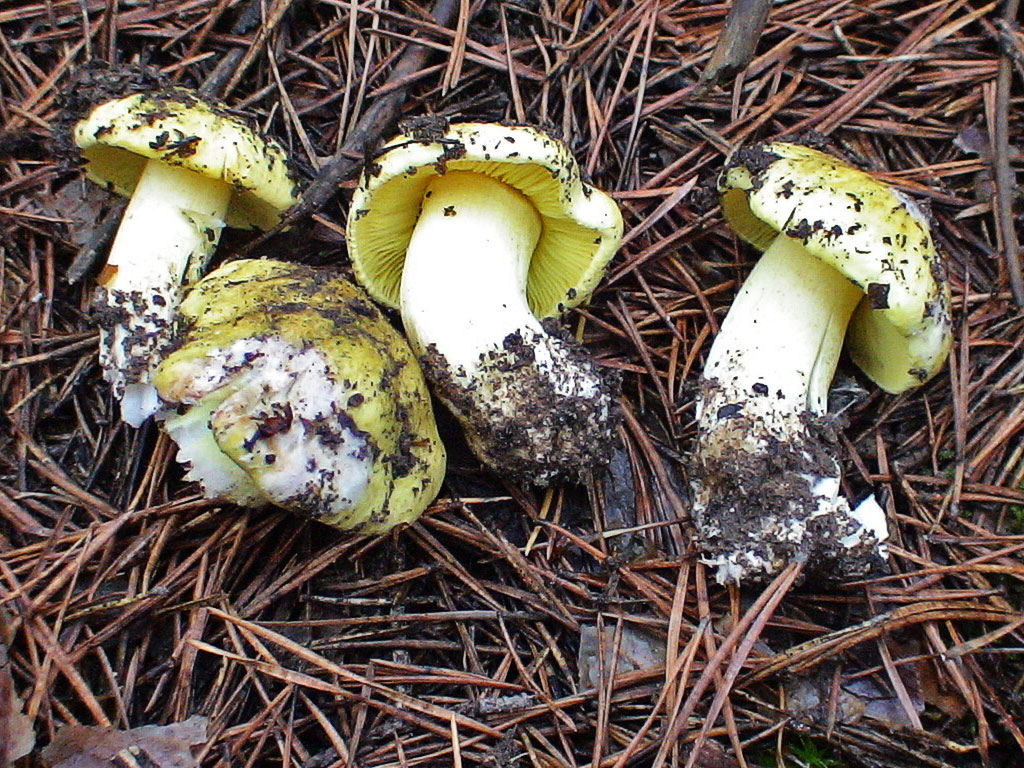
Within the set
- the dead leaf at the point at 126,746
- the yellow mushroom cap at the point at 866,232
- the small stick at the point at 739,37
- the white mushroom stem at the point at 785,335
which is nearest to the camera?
the dead leaf at the point at 126,746

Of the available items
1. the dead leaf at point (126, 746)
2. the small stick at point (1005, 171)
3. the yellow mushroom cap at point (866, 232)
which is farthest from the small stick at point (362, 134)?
the small stick at point (1005, 171)

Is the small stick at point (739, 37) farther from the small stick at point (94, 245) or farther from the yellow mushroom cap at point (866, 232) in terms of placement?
the small stick at point (94, 245)

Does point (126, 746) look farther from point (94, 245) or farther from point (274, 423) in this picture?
point (94, 245)

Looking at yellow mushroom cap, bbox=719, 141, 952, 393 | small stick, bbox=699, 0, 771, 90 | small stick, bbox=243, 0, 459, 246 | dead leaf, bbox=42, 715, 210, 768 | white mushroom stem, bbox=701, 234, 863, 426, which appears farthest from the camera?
small stick, bbox=243, 0, 459, 246

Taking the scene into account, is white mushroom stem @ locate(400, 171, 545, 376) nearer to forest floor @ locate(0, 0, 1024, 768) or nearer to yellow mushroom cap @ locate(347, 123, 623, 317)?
yellow mushroom cap @ locate(347, 123, 623, 317)

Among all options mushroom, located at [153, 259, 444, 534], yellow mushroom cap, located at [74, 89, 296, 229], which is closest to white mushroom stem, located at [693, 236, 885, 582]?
mushroom, located at [153, 259, 444, 534]

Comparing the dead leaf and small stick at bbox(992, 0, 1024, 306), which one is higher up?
small stick at bbox(992, 0, 1024, 306)

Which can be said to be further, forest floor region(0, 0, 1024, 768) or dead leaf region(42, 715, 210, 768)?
forest floor region(0, 0, 1024, 768)

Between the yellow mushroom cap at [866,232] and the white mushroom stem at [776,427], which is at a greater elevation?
the yellow mushroom cap at [866,232]
